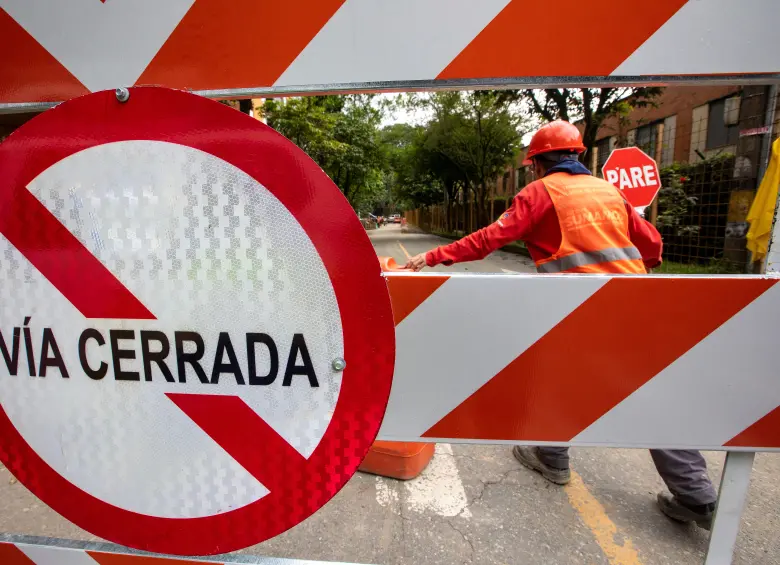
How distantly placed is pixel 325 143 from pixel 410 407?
18036 mm

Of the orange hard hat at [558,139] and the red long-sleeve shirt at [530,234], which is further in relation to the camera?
the orange hard hat at [558,139]

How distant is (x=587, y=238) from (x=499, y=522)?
1442 mm

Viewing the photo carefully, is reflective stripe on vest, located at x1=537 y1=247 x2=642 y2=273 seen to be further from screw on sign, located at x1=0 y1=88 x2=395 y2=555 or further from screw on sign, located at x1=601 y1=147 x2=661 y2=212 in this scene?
screw on sign, located at x1=601 y1=147 x2=661 y2=212

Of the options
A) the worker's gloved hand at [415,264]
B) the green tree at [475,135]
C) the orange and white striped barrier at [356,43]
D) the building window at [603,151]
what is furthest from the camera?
the green tree at [475,135]

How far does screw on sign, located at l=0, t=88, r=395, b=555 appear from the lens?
0.72 m

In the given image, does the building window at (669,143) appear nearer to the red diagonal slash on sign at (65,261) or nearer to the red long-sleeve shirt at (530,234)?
the red long-sleeve shirt at (530,234)

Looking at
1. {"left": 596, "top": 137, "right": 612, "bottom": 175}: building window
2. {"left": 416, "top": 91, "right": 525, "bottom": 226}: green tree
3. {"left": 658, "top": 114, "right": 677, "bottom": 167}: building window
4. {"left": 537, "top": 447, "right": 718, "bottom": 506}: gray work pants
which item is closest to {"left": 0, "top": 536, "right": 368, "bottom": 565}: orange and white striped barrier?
{"left": 537, "top": 447, "right": 718, "bottom": 506}: gray work pants

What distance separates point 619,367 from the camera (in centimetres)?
102

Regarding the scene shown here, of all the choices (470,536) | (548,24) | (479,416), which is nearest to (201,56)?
(548,24)


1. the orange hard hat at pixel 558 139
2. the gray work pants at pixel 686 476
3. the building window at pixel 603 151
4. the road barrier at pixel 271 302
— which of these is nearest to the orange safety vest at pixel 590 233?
the orange hard hat at pixel 558 139

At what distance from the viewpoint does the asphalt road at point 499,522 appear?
1.97 metres

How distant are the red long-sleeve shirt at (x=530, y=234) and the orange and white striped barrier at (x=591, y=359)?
31.0 inches

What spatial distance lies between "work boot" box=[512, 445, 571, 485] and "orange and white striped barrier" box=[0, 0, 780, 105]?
7.41ft

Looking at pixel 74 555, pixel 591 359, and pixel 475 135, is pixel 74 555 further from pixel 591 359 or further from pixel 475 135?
pixel 475 135
